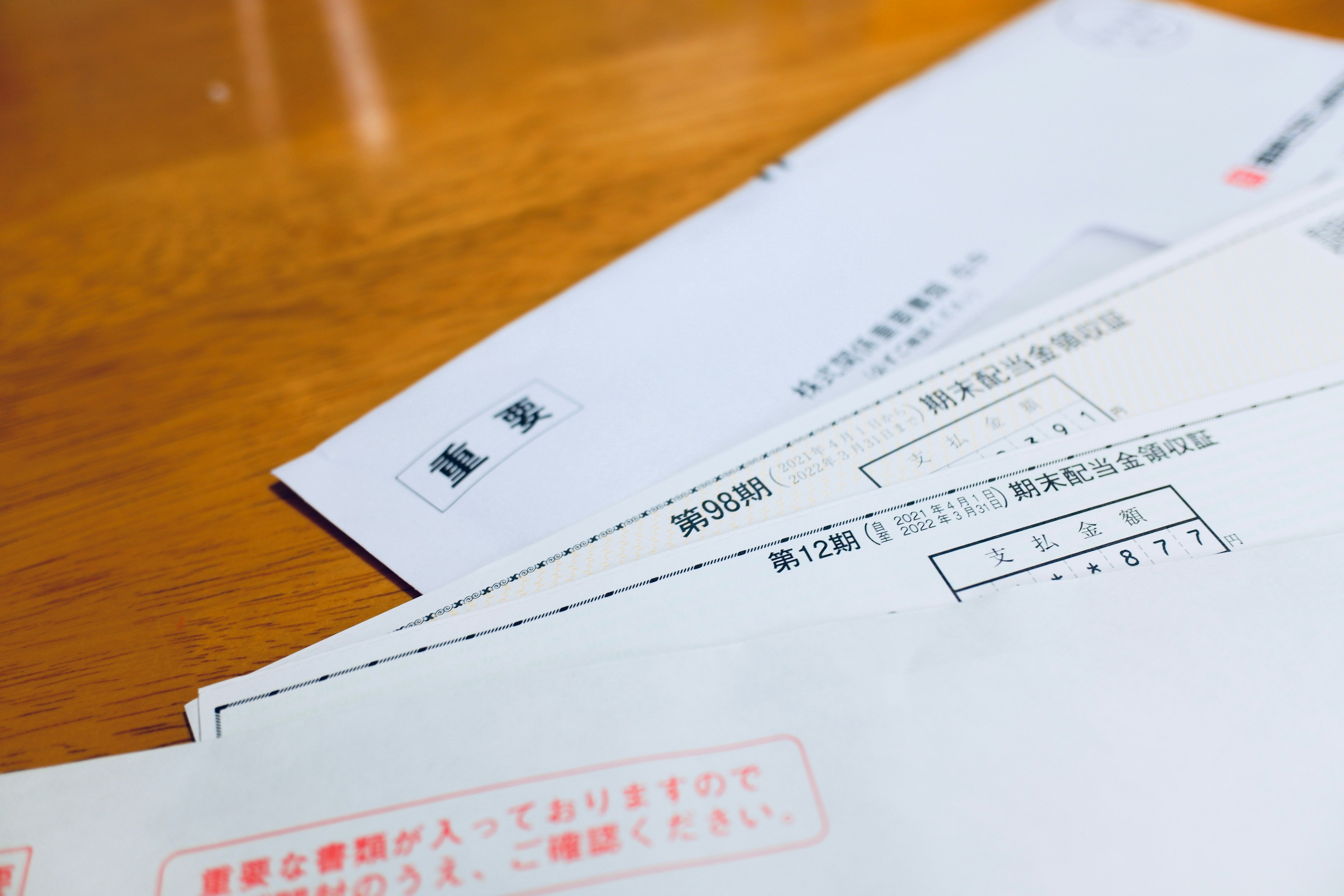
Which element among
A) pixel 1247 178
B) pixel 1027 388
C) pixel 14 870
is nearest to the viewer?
pixel 14 870

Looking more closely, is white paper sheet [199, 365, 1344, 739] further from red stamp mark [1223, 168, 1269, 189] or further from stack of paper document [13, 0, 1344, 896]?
red stamp mark [1223, 168, 1269, 189]

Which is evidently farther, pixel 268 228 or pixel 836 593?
pixel 268 228

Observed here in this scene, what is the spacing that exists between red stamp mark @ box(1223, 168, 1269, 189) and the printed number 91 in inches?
14.5

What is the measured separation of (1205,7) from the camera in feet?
2.22

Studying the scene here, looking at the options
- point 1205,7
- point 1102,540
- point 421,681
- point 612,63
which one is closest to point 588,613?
point 421,681

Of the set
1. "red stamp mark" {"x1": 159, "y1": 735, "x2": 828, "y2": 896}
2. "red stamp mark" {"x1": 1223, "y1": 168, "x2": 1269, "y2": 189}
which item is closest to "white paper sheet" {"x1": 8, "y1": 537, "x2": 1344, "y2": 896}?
"red stamp mark" {"x1": 159, "y1": 735, "x2": 828, "y2": 896}

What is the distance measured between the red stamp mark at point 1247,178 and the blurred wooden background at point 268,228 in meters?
0.23

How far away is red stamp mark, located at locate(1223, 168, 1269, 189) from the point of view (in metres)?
0.49

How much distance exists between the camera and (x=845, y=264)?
1.54ft

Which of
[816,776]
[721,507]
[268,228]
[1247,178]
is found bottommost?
[816,776]

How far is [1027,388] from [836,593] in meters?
0.15

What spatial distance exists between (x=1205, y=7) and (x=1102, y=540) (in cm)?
58

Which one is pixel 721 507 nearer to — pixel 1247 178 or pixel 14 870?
pixel 14 870

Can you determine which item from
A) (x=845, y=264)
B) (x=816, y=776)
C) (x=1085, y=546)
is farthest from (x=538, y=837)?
(x=845, y=264)
